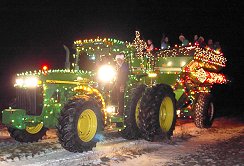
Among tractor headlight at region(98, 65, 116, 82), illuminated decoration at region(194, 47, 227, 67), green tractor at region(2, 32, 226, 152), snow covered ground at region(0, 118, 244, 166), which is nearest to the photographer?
snow covered ground at region(0, 118, 244, 166)

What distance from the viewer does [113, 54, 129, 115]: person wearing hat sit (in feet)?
33.2

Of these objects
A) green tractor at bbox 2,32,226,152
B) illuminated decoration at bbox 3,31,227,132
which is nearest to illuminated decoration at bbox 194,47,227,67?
illuminated decoration at bbox 3,31,227,132

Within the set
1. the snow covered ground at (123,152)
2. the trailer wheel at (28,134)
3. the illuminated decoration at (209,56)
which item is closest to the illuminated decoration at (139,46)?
the snow covered ground at (123,152)

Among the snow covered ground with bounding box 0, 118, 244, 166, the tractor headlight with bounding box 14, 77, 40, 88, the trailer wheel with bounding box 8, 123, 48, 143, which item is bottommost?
the snow covered ground with bounding box 0, 118, 244, 166

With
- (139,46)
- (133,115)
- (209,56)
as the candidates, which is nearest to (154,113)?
(133,115)

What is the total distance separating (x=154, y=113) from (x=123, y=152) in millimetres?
1765

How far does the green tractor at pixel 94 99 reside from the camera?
29.0 feet

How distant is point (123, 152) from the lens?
8883mm

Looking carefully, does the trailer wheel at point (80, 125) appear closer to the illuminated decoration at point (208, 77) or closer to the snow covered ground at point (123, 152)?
the snow covered ground at point (123, 152)

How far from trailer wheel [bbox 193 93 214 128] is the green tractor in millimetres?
908

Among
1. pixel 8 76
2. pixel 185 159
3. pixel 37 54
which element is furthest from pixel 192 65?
pixel 37 54

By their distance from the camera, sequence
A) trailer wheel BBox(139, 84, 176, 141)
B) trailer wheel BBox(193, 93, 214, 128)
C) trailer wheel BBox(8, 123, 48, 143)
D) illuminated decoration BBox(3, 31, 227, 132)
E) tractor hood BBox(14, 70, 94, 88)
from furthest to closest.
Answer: trailer wheel BBox(193, 93, 214, 128) < trailer wheel BBox(139, 84, 176, 141) < trailer wheel BBox(8, 123, 48, 143) < tractor hood BBox(14, 70, 94, 88) < illuminated decoration BBox(3, 31, 227, 132)

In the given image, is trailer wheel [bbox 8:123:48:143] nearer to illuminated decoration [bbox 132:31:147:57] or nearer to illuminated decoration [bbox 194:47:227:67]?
illuminated decoration [bbox 132:31:147:57]

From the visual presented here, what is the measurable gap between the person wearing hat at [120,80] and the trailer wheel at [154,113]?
60 centimetres
